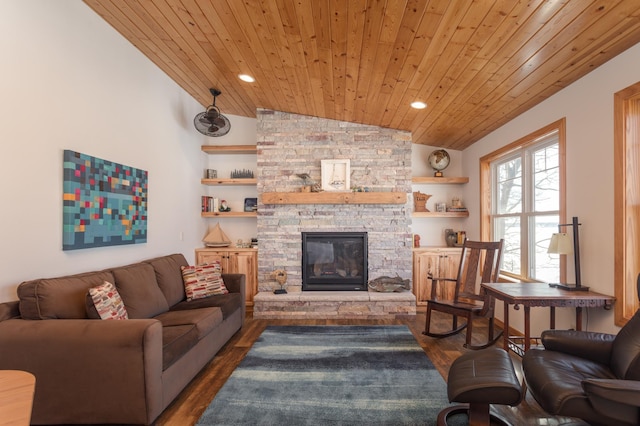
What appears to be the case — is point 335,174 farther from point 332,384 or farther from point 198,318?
point 332,384

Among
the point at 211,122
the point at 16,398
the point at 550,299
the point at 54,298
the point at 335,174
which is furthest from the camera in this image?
the point at 335,174

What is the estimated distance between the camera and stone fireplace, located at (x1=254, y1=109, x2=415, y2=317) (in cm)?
465

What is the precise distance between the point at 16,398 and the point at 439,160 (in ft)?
16.7

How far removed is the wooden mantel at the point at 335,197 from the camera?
14.7 feet

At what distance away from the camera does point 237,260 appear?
185 inches

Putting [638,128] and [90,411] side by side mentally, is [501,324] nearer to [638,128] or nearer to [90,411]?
[638,128]

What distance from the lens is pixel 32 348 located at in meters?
1.87

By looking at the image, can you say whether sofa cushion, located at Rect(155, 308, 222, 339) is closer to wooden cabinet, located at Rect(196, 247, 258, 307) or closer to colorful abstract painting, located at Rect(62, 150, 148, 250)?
colorful abstract painting, located at Rect(62, 150, 148, 250)

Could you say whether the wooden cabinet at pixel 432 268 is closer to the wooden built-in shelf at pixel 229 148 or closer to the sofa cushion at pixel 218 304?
the sofa cushion at pixel 218 304

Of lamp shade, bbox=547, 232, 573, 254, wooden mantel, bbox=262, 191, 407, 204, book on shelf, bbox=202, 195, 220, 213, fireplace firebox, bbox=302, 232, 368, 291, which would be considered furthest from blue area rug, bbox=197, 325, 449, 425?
book on shelf, bbox=202, 195, 220, 213

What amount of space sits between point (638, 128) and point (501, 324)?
104 inches

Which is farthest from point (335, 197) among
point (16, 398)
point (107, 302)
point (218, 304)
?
point (16, 398)

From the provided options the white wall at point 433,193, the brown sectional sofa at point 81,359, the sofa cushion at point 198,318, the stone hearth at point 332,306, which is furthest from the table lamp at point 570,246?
the brown sectional sofa at point 81,359

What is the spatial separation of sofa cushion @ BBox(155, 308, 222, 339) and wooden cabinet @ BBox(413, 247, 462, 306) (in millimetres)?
2912
